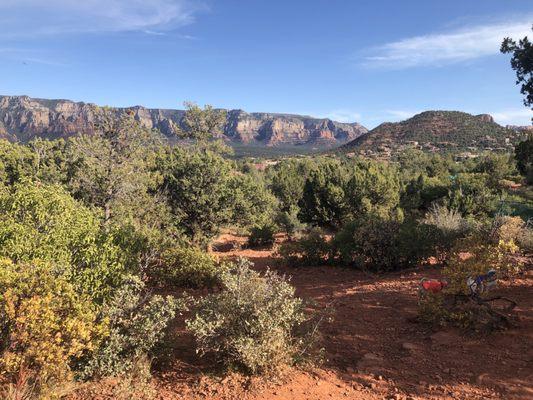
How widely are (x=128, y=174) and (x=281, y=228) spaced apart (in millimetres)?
14000

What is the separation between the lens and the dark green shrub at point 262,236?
21328 millimetres

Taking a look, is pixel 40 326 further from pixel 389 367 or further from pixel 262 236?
pixel 262 236

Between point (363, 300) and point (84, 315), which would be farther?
point (363, 300)

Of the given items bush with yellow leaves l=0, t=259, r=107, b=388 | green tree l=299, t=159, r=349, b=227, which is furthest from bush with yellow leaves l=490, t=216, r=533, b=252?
green tree l=299, t=159, r=349, b=227

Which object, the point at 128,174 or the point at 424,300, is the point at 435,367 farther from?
the point at 128,174

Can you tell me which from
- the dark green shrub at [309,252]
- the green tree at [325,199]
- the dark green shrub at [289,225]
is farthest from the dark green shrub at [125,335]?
the green tree at [325,199]

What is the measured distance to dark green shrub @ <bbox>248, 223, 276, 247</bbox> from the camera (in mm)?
21328

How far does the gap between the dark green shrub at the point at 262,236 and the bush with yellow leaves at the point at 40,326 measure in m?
16.1

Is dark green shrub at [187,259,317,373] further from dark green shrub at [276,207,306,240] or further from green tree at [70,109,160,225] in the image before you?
dark green shrub at [276,207,306,240]

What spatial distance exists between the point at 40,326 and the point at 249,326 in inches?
108

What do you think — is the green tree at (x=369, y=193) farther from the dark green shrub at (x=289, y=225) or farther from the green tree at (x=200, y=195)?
the green tree at (x=200, y=195)

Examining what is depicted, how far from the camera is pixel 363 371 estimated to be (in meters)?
5.74

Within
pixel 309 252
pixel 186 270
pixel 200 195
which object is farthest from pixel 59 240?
pixel 200 195

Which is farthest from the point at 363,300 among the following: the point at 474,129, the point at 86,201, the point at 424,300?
the point at 474,129
